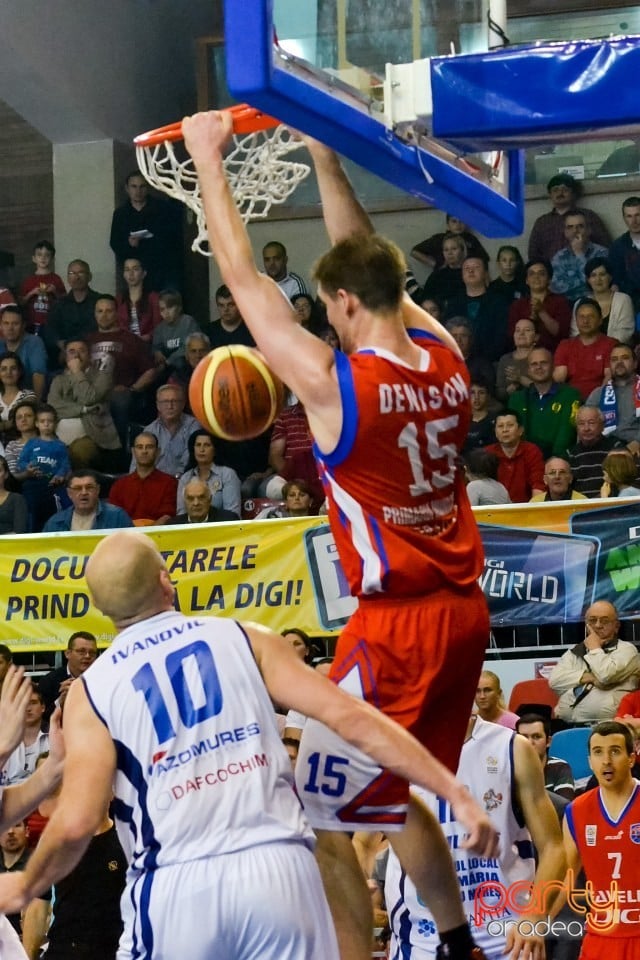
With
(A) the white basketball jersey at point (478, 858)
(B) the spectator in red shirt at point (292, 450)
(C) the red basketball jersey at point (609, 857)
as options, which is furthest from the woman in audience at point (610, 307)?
(A) the white basketball jersey at point (478, 858)

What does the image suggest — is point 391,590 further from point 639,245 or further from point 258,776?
point 639,245

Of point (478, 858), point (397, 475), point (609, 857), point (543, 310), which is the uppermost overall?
point (543, 310)

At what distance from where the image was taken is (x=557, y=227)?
15.4 metres

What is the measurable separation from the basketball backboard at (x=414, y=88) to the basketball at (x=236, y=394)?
84 cm

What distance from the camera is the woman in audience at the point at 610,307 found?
14117mm

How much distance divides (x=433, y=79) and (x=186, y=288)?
13.1m

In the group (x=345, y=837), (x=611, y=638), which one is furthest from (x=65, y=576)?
(x=345, y=837)

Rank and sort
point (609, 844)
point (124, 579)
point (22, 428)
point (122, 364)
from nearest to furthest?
1. point (124, 579)
2. point (609, 844)
3. point (22, 428)
4. point (122, 364)

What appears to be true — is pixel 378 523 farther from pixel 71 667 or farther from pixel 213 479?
pixel 213 479

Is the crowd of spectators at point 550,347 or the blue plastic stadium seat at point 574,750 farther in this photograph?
the crowd of spectators at point 550,347

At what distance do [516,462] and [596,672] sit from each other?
2.66 m

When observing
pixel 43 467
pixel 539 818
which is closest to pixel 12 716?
pixel 539 818

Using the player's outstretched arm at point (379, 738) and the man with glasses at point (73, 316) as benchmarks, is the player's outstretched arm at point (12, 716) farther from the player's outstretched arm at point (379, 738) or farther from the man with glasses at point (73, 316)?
the man with glasses at point (73, 316)

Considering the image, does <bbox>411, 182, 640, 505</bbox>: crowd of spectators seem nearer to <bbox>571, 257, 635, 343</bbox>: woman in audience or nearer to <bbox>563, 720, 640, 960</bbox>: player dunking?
<bbox>571, 257, 635, 343</bbox>: woman in audience
